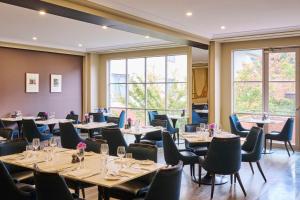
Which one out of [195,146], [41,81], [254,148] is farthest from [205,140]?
[41,81]

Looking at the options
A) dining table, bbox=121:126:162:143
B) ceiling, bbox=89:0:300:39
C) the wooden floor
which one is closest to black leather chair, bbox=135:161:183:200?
the wooden floor

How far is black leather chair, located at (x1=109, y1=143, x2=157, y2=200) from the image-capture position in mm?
3298

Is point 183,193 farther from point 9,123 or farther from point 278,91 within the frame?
point 9,123

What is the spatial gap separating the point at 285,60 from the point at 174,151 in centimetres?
515

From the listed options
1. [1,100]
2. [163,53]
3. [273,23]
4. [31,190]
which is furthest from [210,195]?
[1,100]

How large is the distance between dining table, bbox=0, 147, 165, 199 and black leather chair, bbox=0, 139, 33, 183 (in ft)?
0.84

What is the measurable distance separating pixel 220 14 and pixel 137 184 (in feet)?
13.9

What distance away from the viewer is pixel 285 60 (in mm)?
8469

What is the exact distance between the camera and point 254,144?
5.48 metres

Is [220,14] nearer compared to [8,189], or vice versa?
[8,189]

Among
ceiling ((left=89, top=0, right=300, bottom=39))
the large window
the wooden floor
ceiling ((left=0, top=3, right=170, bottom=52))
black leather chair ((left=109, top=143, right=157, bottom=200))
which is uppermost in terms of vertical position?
ceiling ((left=0, top=3, right=170, bottom=52))

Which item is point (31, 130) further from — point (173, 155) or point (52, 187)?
point (52, 187)

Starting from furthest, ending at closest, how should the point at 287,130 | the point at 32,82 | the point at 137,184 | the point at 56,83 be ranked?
the point at 56,83, the point at 32,82, the point at 287,130, the point at 137,184

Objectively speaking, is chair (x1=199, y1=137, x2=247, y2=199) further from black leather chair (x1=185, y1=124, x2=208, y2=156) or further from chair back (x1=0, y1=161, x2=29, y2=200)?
chair back (x1=0, y1=161, x2=29, y2=200)
